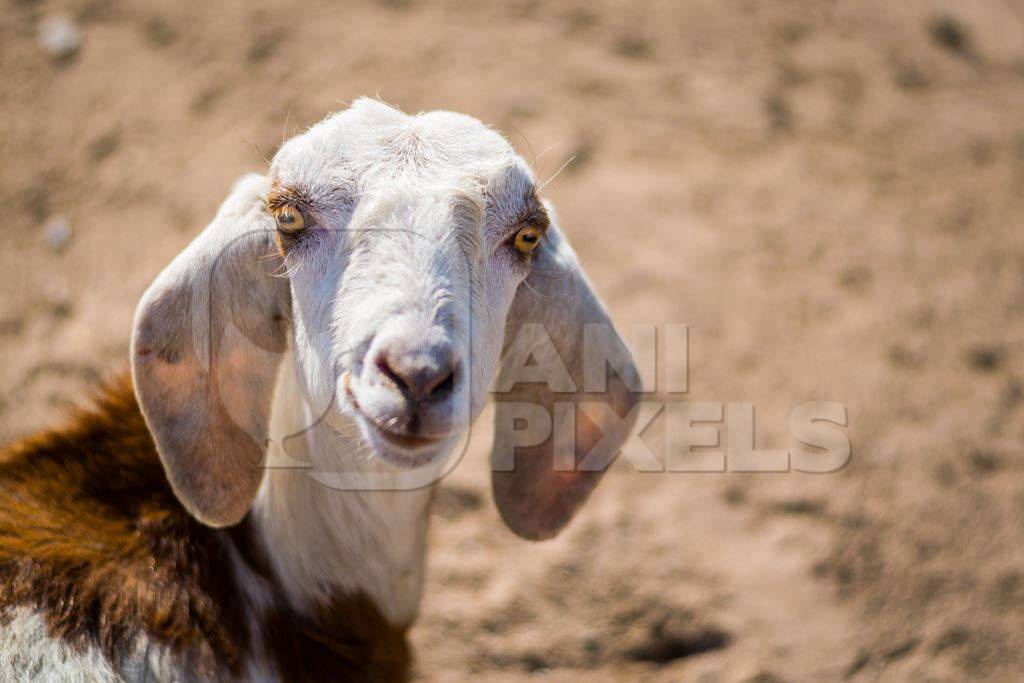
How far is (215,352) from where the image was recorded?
8.55ft

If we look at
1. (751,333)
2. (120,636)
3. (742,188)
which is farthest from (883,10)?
(120,636)

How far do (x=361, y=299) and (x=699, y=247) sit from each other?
3.25m

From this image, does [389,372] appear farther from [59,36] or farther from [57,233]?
[59,36]

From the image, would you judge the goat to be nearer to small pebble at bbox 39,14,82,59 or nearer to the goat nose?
the goat nose

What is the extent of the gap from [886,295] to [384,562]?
3.33m

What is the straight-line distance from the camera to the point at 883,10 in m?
6.56

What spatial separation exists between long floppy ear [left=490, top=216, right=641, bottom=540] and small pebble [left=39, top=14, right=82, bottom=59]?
4312 mm

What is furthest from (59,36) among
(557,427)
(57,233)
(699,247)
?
(557,427)

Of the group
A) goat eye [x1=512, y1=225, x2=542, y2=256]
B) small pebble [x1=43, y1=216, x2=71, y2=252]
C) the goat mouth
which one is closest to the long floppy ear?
goat eye [x1=512, y1=225, x2=542, y2=256]

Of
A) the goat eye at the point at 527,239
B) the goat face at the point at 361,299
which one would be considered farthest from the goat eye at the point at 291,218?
the goat eye at the point at 527,239

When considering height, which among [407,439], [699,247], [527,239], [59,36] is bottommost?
[699,247]

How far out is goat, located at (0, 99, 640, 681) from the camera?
2316mm

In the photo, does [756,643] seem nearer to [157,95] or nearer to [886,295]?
[886,295]

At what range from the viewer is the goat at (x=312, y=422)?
232 centimetres
